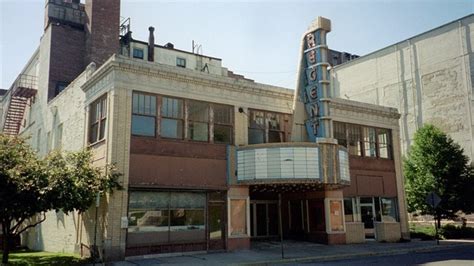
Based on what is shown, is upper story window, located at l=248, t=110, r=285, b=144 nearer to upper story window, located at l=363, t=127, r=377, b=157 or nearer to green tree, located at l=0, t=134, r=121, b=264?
upper story window, located at l=363, t=127, r=377, b=157

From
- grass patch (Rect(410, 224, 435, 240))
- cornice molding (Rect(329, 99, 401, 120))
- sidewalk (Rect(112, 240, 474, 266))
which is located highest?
cornice molding (Rect(329, 99, 401, 120))

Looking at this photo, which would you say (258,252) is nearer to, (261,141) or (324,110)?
(261,141)

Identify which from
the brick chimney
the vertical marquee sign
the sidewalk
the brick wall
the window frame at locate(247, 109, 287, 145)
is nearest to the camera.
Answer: the sidewalk

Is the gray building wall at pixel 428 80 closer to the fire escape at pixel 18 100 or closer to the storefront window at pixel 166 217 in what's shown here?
the storefront window at pixel 166 217

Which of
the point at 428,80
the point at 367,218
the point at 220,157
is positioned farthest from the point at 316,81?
the point at 428,80

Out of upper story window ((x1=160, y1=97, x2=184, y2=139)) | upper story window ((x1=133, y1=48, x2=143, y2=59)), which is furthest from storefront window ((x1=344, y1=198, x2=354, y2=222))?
upper story window ((x1=133, y1=48, x2=143, y2=59))

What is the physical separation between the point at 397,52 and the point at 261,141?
29.3 meters

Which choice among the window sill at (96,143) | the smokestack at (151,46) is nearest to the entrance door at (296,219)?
the window sill at (96,143)

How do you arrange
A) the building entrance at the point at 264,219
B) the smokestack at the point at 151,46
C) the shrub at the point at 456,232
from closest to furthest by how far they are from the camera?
1. the building entrance at the point at 264,219
2. the shrub at the point at 456,232
3. the smokestack at the point at 151,46

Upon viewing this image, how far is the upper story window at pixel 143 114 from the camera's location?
1994 centimetres

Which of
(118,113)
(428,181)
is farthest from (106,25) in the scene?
(428,181)

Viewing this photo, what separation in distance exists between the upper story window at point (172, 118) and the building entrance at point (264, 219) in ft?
25.9

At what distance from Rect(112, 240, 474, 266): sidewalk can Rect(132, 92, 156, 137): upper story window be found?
583cm

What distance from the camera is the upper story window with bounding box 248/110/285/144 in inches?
934
